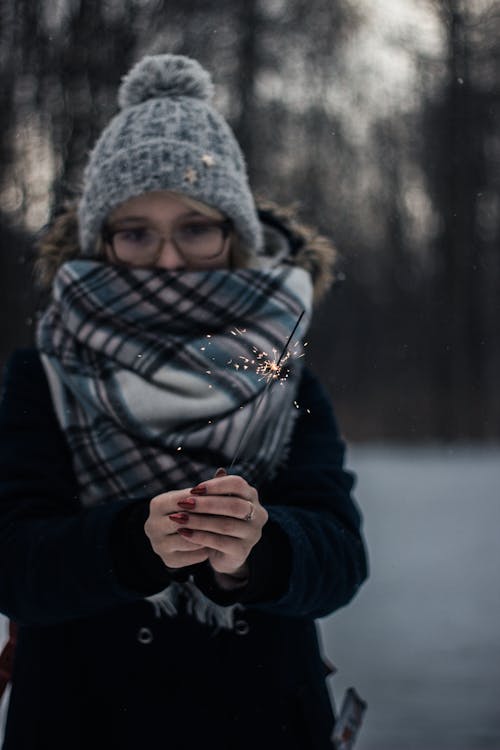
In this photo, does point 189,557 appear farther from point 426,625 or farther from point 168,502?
point 426,625

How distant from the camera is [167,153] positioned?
69.7 inches

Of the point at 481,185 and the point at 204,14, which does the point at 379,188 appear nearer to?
the point at 481,185

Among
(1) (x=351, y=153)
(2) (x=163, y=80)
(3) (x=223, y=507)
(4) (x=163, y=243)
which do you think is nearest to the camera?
(3) (x=223, y=507)

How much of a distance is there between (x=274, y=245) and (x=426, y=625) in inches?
138

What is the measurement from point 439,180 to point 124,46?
9122 millimetres

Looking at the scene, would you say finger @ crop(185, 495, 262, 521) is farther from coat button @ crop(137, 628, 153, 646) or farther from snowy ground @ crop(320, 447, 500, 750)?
snowy ground @ crop(320, 447, 500, 750)

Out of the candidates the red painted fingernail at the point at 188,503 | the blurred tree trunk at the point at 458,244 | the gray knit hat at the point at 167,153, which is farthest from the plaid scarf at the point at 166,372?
the blurred tree trunk at the point at 458,244

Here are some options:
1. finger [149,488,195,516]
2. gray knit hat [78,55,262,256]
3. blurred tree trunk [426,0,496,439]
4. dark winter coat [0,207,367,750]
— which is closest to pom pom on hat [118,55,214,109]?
gray knit hat [78,55,262,256]

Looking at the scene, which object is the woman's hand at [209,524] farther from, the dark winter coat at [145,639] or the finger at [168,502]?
the dark winter coat at [145,639]

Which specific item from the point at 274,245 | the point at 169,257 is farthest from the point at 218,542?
the point at 274,245

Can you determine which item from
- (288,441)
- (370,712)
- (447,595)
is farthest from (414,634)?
(288,441)

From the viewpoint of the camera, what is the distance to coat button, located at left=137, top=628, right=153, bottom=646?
5.25 feet

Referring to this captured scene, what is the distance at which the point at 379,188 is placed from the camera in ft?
37.3

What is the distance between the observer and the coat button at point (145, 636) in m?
1.60
